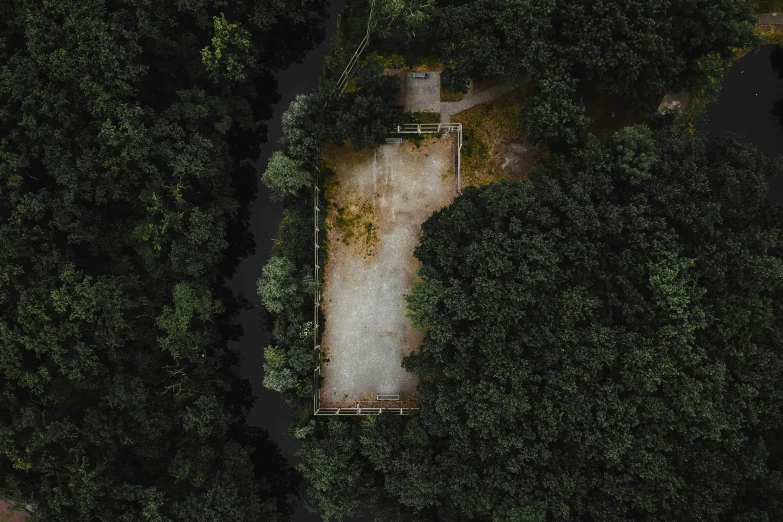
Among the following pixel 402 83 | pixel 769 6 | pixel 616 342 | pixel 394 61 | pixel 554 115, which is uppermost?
pixel 769 6

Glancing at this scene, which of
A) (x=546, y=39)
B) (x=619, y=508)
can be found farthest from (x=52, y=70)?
(x=619, y=508)

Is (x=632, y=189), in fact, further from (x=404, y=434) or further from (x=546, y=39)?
(x=404, y=434)

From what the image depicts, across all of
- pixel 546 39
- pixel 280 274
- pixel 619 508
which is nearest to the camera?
pixel 619 508

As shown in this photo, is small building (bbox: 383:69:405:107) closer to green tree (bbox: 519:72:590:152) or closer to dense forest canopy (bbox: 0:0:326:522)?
dense forest canopy (bbox: 0:0:326:522)

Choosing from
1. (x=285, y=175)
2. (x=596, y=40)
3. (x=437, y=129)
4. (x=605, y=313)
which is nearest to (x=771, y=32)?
(x=596, y=40)

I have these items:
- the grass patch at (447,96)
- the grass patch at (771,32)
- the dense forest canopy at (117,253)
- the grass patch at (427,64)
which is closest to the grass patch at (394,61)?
the grass patch at (427,64)

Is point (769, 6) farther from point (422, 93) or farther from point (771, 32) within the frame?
point (422, 93)
